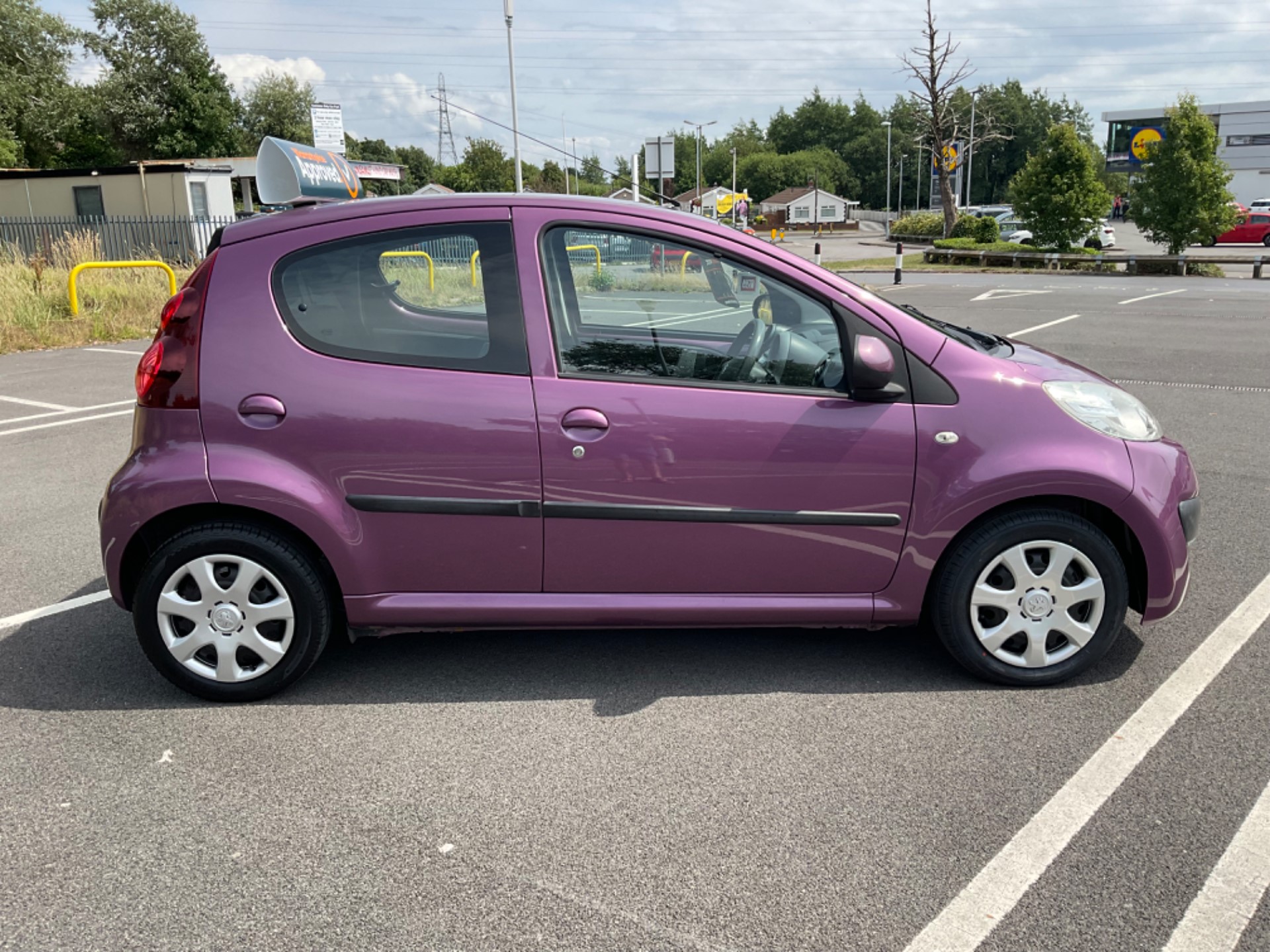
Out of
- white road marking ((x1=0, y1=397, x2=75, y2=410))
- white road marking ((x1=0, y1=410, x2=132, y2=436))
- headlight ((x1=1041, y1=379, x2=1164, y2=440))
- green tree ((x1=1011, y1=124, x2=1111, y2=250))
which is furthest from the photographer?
green tree ((x1=1011, y1=124, x2=1111, y2=250))

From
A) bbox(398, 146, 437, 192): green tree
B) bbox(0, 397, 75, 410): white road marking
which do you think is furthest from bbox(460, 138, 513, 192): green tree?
bbox(0, 397, 75, 410): white road marking

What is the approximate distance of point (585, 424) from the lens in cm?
345

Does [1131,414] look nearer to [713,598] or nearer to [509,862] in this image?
[713,598]

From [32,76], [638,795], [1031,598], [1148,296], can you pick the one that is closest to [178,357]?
[638,795]

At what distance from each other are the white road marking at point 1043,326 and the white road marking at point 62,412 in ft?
36.6

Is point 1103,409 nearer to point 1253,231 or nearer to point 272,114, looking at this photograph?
point 1253,231

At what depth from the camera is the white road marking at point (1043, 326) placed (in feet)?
48.8

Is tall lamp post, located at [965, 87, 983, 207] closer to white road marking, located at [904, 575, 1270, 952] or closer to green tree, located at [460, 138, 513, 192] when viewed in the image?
green tree, located at [460, 138, 513, 192]

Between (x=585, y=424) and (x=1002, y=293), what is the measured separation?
21997 mm

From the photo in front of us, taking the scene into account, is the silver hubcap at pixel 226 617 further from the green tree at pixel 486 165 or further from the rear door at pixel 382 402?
the green tree at pixel 486 165

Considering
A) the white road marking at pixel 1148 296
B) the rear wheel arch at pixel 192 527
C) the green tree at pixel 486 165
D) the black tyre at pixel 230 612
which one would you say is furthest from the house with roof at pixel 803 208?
the black tyre at pixel 230 612

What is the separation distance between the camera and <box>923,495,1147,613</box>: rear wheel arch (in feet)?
11.9

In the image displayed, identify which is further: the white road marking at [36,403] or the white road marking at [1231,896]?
the white road marking at [36,403]

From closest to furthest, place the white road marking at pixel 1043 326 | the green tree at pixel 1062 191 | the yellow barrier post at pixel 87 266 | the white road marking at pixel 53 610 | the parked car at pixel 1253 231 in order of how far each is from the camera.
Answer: the white road marking at pixel 53 610, the yellow barrier post at pixel 87 266, the white road marking at pixel 1043 326, the green tree at pixel 1062 191, the parked car at pixel 1253 231
